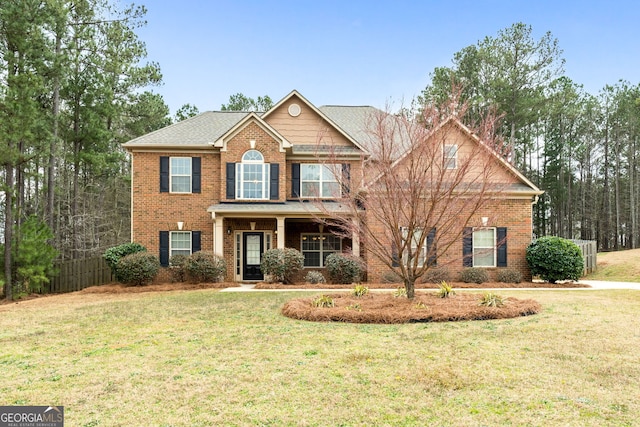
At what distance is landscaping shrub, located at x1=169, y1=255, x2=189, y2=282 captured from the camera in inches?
693

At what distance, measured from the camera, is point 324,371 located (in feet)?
19.1

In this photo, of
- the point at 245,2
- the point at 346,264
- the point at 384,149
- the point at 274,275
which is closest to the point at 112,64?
the point at 245,2

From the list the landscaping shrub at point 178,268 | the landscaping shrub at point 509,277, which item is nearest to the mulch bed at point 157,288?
the landscaping shrub at point 178,268

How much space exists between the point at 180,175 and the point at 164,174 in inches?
24.5

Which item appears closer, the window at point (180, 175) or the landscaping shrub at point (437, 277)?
the landscaping shrub at point (437, 277)

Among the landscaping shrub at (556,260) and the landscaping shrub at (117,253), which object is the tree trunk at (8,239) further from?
the landscaping shrub at (556,260)

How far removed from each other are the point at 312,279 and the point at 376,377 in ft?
38.7

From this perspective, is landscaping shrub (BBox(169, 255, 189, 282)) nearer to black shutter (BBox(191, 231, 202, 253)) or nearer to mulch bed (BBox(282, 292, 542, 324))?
black shutter (BBox(191, 231, 202, 253))

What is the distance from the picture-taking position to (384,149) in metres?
10.2

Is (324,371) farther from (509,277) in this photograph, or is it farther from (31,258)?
(31,258)

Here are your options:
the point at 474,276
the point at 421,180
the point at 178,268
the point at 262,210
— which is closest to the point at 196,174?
the point at 262,210

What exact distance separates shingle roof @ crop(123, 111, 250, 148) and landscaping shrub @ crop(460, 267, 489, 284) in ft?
37.0

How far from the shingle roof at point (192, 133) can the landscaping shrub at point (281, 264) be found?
5.43 m

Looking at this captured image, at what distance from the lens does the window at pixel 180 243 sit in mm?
18516
